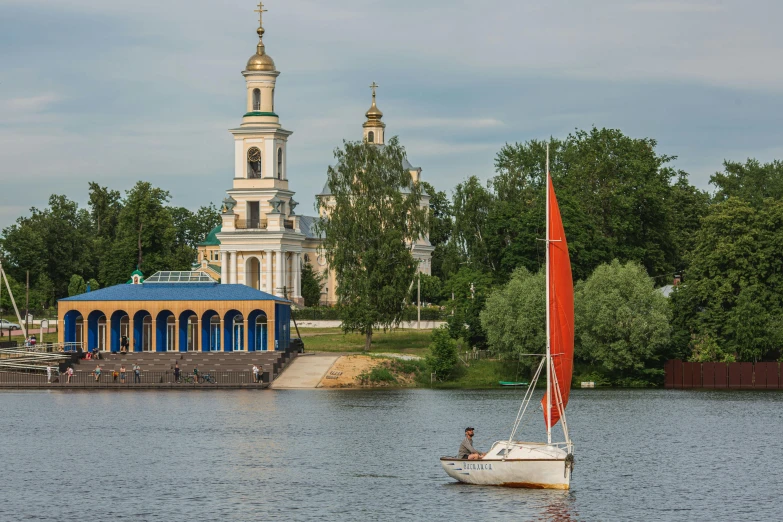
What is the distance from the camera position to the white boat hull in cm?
4191

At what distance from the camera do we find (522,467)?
42.1m

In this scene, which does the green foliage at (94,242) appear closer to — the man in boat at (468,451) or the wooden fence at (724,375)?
the wooden fence at (724,375)

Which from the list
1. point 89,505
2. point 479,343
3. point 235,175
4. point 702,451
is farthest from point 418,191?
point 89,505

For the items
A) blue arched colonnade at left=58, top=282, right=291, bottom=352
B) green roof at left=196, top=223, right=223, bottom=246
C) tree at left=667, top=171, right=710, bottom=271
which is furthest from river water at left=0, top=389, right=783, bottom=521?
green roof at left=196, top=223, right=223, bottom=246

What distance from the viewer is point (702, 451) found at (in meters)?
53.9

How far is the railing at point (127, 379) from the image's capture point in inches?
3413

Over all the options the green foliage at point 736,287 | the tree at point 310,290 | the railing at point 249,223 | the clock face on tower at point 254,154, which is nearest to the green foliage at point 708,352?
the green foliage at point 736,287

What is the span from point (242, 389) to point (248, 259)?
4358 centimetres

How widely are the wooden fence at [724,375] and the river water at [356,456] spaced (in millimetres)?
6423

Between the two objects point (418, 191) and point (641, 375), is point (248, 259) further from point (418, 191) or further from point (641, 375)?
point (641, 375)

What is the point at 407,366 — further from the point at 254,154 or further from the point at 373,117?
the point at 373,117

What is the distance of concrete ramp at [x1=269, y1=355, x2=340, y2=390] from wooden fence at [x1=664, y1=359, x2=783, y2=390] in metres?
22.2

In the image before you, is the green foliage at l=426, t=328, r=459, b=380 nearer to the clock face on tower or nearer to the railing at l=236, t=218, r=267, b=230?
the railing at l=236, t=218, r=267, b=230

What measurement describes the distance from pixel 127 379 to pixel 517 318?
25045 mm
